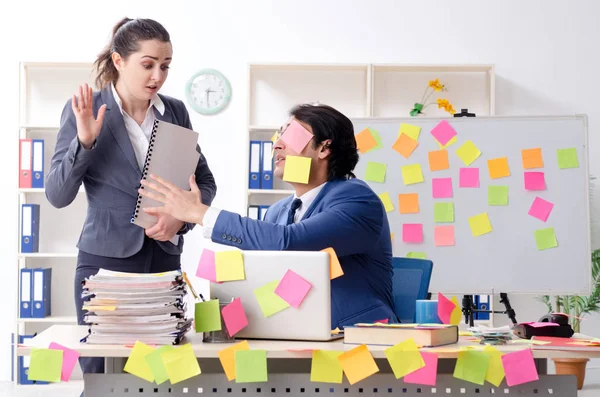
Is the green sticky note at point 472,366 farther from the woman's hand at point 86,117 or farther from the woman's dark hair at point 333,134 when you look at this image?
the woman's hand at point 86,117

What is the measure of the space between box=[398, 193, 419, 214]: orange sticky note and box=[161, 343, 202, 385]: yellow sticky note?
8.20 ft

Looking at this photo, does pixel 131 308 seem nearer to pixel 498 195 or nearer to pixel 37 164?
pixel 498 195

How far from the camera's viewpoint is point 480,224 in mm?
3822

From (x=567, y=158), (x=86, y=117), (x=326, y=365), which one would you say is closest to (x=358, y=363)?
(x=326, y=365)

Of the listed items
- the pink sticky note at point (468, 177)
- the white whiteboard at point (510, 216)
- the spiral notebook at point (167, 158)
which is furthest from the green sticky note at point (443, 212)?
the spiral notebook at point (167, 158)

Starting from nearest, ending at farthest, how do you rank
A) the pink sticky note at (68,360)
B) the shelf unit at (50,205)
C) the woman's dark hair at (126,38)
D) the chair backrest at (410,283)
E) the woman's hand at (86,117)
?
the pink sticky note at (68,360), the woman's hand at (86,117), the woman's dark hair at (126,38), the chair backrest at (410,283), the shelf unit at (50,205)

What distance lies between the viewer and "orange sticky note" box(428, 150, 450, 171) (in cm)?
389

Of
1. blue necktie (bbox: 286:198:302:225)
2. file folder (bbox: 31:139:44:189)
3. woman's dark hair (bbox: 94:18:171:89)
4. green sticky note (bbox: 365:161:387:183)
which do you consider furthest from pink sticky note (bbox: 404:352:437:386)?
file folder (bbox: 31:139:44:189)

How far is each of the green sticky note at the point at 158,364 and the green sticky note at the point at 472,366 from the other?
585 mm

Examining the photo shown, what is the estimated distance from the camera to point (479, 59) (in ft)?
15.3

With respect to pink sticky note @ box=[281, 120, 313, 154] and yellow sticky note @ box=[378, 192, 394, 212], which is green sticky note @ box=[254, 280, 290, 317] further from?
yellow sticky note @ box=[378, 192, 394, 212]

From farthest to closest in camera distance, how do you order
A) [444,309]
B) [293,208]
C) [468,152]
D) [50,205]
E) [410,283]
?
[50,205] → [468,152] → [410,283] → [293,208] → [444,309]

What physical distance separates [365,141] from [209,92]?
1195 millimetres

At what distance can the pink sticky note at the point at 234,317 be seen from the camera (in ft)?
5.26
